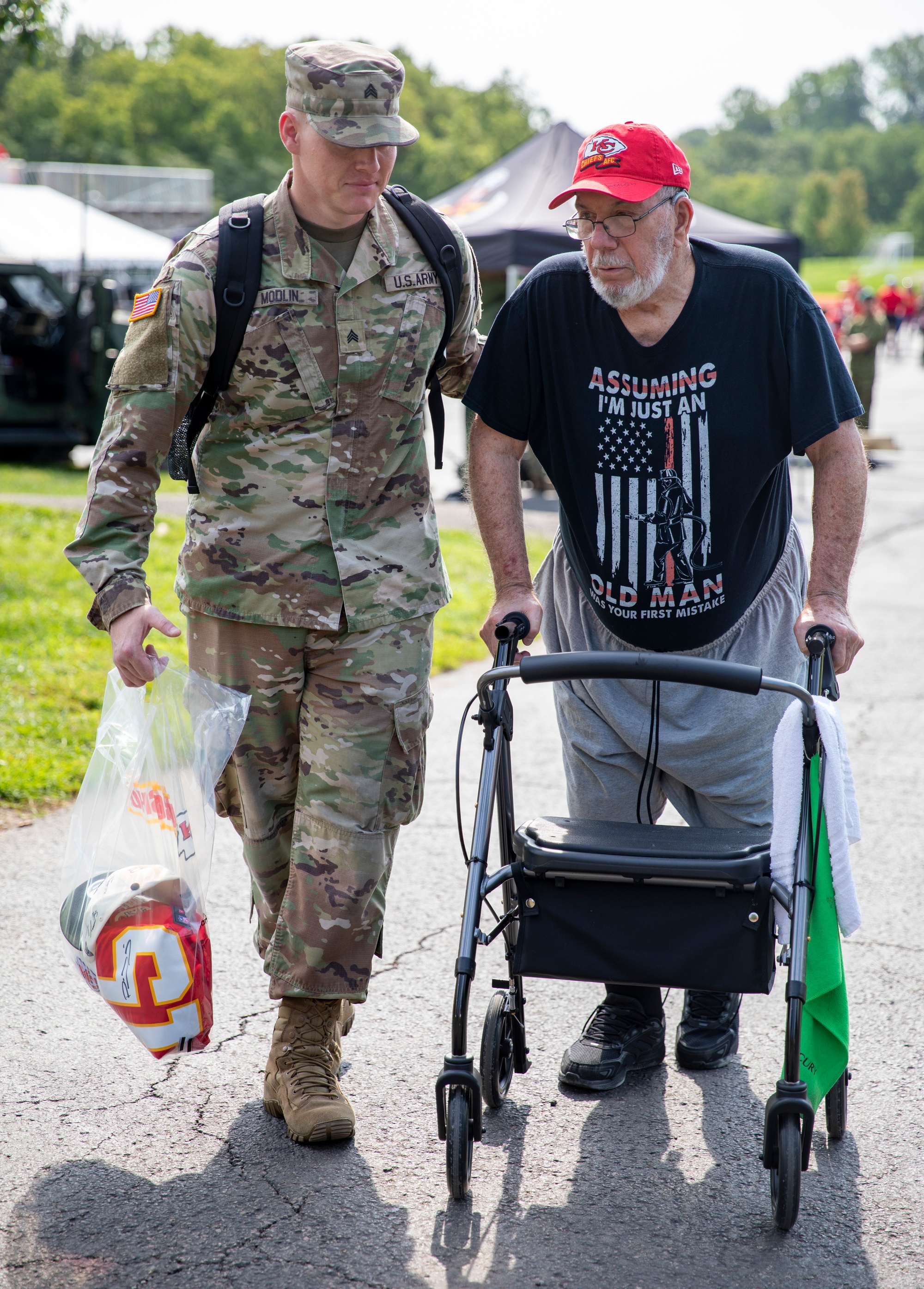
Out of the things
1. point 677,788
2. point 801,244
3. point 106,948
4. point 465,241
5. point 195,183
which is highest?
point 195,183

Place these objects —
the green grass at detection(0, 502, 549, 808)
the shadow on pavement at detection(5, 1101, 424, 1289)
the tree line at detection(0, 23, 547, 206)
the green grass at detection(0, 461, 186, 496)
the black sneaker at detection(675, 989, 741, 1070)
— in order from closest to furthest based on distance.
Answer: the shadow on pavement at detection(5, 1101, 424, 1289), the black sneaker at detection(675, 989, 741, 1070), the green grass at detection(0, 502, 549, 808), the green grass at detection(0, 461, 186, 496), the tree line at detection(0, 23, 547, 206)

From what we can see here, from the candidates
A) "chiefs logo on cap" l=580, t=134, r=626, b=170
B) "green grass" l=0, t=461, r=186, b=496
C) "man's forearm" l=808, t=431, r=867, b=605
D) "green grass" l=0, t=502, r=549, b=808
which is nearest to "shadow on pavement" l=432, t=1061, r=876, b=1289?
"man's forearm" l=808, t=431, r=867, b=605

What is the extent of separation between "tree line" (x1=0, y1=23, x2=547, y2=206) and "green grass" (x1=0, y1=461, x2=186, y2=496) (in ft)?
222

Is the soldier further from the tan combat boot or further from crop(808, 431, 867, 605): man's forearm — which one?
crop(808, 431, 867, 605): man's forearm

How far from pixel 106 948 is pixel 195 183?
46.9 m

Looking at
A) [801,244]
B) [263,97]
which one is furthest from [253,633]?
[263,97]

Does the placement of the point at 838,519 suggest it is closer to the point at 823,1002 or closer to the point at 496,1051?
the point at 823,1002

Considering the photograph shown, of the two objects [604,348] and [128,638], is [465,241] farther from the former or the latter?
[128,638]

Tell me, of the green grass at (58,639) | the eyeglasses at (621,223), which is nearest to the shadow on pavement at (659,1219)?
the green grass at (58,639)

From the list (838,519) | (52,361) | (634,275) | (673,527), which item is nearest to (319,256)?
(634,275)

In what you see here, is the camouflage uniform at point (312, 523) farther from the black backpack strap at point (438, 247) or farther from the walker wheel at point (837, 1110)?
the walker wheel at point (837, 1110)

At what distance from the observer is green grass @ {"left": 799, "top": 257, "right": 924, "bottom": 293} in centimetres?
8900

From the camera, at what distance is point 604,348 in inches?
116

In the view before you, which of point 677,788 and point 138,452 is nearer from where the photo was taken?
point 138,452
